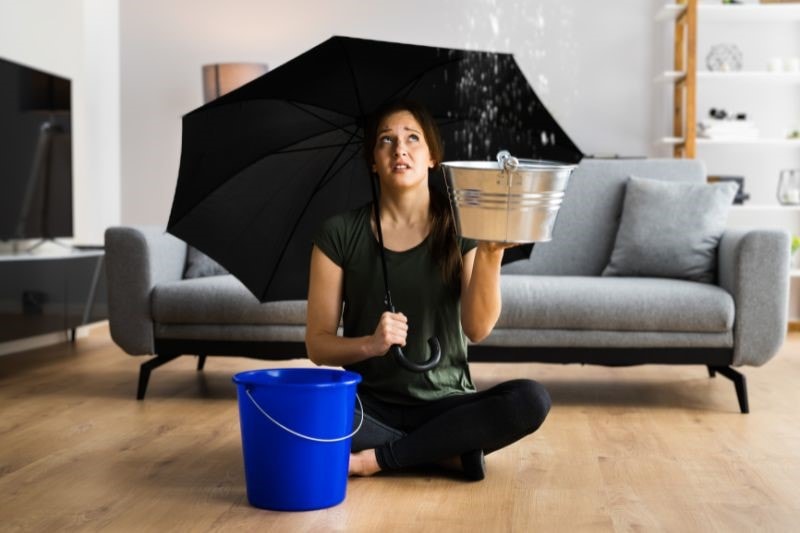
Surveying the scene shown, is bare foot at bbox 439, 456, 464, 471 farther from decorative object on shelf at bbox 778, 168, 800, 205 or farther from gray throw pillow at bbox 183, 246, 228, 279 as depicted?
decorative object on shelf at bbox 778, 168, 800, 205

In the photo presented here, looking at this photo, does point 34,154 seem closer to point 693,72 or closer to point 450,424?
point 450,424

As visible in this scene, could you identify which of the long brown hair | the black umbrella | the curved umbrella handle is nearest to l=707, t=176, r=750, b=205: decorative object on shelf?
the black umbrella

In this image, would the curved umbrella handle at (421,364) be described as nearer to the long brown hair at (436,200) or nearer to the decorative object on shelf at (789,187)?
the long brown hair at (436,200)

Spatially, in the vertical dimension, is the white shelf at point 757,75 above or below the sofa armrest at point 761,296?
above

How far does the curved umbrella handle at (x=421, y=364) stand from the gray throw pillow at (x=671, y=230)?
173 centimetres

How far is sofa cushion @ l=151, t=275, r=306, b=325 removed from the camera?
11.3 ft

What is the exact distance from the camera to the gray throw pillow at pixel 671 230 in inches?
145

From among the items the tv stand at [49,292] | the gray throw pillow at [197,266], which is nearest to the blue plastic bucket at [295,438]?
the gray throw pillow at [197,266]

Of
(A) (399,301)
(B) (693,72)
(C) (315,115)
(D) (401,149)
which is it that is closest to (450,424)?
(A) (399,301)

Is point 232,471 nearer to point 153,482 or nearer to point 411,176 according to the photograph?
point 153,482

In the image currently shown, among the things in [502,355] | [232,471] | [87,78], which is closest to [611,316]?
[502,355]

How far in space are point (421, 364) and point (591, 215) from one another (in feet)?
6.39

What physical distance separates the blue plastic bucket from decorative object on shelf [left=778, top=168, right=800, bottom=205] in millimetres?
4189

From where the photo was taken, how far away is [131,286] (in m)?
3.50
